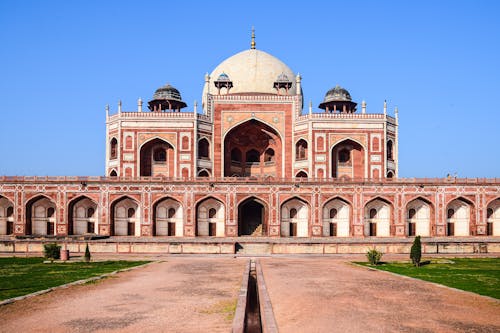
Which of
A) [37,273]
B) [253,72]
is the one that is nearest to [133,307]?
[37,273]

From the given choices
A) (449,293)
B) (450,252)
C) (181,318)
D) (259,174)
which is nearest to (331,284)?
(449,293)

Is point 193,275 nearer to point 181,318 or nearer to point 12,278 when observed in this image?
point 12,278

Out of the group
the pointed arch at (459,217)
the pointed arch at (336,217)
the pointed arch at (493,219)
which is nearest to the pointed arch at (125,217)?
the pointed arch at (336,217)

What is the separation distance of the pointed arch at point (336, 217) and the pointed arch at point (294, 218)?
4.40 feet

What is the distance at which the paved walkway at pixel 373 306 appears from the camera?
29.1 feet

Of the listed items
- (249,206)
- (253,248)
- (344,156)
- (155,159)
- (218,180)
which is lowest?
(253,248)

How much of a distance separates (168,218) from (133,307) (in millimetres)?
25126

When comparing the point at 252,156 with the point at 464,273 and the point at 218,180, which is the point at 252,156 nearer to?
the point at 218,180

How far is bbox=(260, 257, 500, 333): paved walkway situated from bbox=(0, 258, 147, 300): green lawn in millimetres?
5852

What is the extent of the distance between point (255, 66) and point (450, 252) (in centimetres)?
2648

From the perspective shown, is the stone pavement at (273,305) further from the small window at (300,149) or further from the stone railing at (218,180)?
the small window at (300,149)

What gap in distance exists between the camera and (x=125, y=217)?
35.4 meters

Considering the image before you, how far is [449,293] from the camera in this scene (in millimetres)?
12617

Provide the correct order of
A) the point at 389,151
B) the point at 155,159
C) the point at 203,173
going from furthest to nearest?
the point at 389,151 → the point at 155,159 → the point at 203,173
